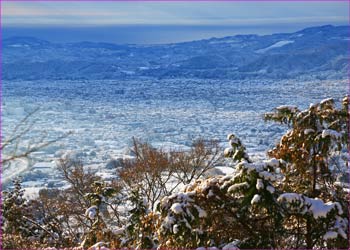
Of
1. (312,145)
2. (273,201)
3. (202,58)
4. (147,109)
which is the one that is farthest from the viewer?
(202,58)

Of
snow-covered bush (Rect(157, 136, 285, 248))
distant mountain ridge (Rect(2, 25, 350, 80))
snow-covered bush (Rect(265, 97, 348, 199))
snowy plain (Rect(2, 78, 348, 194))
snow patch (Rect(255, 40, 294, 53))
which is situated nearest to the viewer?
snow-covered bush (Rect(157, 136, 285, 248))

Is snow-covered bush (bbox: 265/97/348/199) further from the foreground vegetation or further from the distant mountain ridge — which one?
the distant mountain ridge

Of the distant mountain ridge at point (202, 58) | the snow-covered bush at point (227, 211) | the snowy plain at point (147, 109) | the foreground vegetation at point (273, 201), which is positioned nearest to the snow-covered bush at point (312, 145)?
the foreground vegetation at point (273, 201)

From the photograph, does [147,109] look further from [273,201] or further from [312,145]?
[273,201]

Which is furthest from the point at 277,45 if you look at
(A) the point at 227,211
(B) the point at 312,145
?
(A) the point at 227,211

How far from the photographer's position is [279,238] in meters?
3.69

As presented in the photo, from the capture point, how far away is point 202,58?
5588cm

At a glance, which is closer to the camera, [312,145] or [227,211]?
[227,211]

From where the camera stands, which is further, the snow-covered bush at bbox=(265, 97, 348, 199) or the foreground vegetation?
the snow-covered bush at bbox=(265, 97, 348, 199)

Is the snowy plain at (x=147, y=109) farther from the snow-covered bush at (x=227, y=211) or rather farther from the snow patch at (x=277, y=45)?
the snow-covered bush at (x=227, y=211)

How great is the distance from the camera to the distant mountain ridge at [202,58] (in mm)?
44656

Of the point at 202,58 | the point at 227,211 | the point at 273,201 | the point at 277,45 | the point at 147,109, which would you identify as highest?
the point at 277,45

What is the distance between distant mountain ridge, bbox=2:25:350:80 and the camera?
4466 centimetres

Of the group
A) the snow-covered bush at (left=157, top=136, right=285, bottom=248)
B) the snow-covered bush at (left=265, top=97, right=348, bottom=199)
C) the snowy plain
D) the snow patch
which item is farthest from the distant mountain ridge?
the snow-covered bush at (left=157, top=136, right=285, bottom=248)
